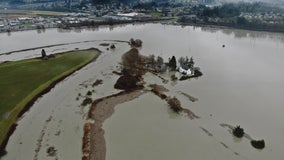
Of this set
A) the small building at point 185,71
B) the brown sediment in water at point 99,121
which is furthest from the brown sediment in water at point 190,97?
the small building at point 185,71

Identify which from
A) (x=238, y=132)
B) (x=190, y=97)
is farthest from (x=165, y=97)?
(x=238, y=132)

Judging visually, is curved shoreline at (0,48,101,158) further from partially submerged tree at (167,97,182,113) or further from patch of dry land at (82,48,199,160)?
partially submerged tree at (167,97,182,113)

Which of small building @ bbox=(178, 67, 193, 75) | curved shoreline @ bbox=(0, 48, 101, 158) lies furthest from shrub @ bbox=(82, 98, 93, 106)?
small building @ bbox=(178, 67, 193, 75)

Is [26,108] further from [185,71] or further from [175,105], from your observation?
[185,71]

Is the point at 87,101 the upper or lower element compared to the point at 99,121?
upper

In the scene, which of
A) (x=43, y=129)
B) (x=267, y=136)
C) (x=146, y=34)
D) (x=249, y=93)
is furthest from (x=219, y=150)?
(x=146, y=34)

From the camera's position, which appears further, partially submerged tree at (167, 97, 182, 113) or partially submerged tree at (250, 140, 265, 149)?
partially submerged tree at (167, 97, 182, 113)
